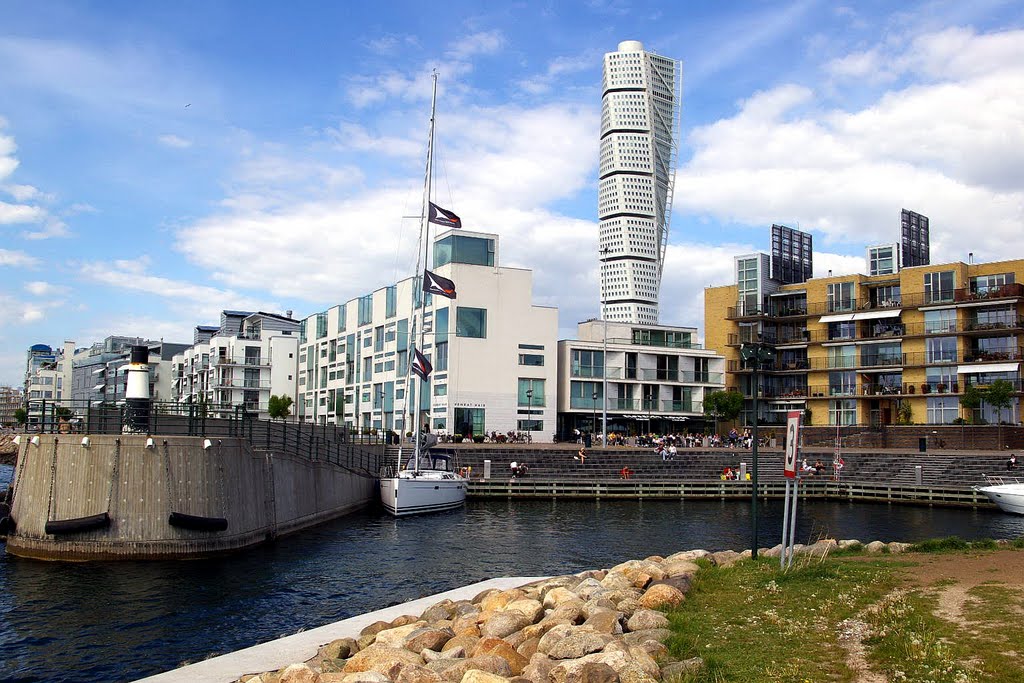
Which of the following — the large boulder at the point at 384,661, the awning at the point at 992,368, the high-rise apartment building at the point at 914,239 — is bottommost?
the large boulder at the point at 384,661

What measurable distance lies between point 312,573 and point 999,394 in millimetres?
56215

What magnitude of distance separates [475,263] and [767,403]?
33.6 meters

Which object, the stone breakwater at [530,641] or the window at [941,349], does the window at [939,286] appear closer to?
the window at [941,349]

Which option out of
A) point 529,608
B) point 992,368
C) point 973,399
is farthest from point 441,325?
point 529,608

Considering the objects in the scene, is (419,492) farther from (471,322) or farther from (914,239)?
(914,239)

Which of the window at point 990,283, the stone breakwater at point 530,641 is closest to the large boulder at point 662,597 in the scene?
the stone breakwater at point 530,641

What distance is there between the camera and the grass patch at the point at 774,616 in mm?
9648

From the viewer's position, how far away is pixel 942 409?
70188 mm

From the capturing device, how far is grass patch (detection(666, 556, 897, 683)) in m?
9.65

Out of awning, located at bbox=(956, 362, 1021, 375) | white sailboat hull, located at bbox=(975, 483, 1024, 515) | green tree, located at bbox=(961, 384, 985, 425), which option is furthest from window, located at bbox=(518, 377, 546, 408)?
white sailboat hull, located at bbox=(975, 483, 1024, 515)

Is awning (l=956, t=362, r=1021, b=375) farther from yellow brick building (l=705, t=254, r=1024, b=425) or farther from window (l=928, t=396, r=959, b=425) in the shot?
window (l=928, t=396, r=959, b=425)

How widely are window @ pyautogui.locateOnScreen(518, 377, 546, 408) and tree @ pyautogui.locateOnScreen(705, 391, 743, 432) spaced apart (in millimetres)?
16341

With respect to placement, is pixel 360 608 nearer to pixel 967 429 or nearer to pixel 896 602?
pixel 896 602

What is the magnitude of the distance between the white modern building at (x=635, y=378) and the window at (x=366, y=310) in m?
19.3
